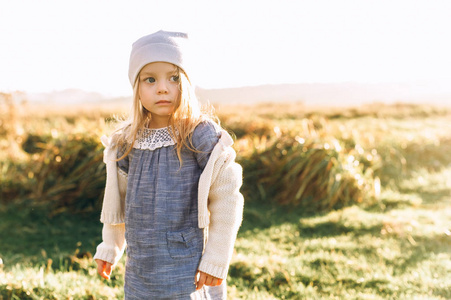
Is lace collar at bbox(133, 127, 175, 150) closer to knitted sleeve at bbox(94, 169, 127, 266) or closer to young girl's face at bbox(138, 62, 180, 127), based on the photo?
young girl's face at bbox(138, 62, 180, 127)

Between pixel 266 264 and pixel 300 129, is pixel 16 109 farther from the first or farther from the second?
pixel 266 264

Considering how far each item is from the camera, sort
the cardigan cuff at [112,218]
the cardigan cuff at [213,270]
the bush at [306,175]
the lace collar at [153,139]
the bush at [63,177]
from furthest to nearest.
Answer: the bush at [306,175]
the bush at [63,177]
the cardigan cuff at [112,218]
the lace collar at [153,139]
the cardigan cuff at [213,270]

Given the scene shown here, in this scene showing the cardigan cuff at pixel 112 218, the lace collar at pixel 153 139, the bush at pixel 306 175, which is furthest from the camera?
the bush at pixel 306 175

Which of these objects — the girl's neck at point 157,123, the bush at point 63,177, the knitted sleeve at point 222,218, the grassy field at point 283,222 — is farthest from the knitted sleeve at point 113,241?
the bush at point 63,177

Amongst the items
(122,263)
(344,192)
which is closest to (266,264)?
(122,263)

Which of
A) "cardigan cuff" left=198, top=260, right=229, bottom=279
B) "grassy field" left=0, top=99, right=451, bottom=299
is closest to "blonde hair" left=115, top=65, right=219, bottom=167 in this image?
"cardigan cuff" left=198, top=260, right=229, bottom=279

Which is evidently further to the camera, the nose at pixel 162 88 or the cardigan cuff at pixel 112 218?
the cardigan cuff at pixel 112 218

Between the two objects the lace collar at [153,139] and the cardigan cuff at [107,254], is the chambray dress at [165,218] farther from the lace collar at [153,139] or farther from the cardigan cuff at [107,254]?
the cardigan cuff at [107,254]

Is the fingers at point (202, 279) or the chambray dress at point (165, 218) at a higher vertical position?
the chambray dress at point (165, 218)

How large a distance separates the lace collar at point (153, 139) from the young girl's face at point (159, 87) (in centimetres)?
10

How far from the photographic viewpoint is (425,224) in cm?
539

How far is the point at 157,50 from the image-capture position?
7.00 feet

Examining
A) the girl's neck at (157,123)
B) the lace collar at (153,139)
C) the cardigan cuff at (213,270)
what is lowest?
the cardigan cuff at (213,270)

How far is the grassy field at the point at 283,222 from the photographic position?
3.50 meters
